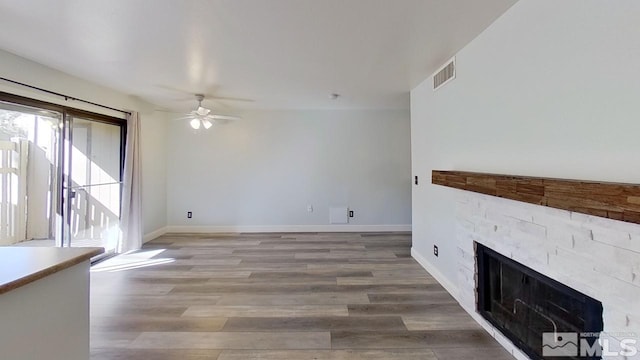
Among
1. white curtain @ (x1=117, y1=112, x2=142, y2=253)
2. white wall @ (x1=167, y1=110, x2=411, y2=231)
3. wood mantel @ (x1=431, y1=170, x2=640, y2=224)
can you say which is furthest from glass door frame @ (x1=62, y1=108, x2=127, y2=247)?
wood mantel @ (x1=431, y1=170, x2=640, y2=224)

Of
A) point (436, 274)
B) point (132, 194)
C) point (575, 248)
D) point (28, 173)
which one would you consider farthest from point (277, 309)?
point (132, 194)

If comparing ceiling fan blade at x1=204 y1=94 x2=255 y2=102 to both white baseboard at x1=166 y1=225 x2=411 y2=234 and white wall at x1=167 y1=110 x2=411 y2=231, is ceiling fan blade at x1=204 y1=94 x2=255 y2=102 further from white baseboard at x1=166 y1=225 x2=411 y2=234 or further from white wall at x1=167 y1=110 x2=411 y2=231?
white baseboard at x1=166 y1=225 x2=411 y2=234

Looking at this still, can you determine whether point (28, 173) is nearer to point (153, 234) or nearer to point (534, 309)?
point (153, 234)

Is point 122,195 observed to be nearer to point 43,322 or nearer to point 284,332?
point 284,332

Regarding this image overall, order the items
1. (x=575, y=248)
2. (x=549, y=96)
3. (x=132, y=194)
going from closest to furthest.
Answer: (x=575, y=248)
(x=549, y=96)
(x=132, y=194)

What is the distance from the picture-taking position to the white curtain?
4.52 metres

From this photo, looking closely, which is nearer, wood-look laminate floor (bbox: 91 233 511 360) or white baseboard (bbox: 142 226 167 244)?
wood-look laminate floor (bbox: 91 233 511 360)

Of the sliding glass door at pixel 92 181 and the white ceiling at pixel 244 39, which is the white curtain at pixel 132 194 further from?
the white ceiling at pixel 244 39

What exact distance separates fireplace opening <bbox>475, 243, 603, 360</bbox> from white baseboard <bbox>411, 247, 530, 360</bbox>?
0.12ft

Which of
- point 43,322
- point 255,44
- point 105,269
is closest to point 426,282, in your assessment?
point 255,44

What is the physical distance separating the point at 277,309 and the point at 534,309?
78.0 inches

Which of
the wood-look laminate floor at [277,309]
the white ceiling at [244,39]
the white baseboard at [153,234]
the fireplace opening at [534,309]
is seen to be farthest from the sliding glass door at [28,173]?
the fireplace opening at [534,309]

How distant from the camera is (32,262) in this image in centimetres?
122

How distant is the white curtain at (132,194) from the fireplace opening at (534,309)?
4647mm
